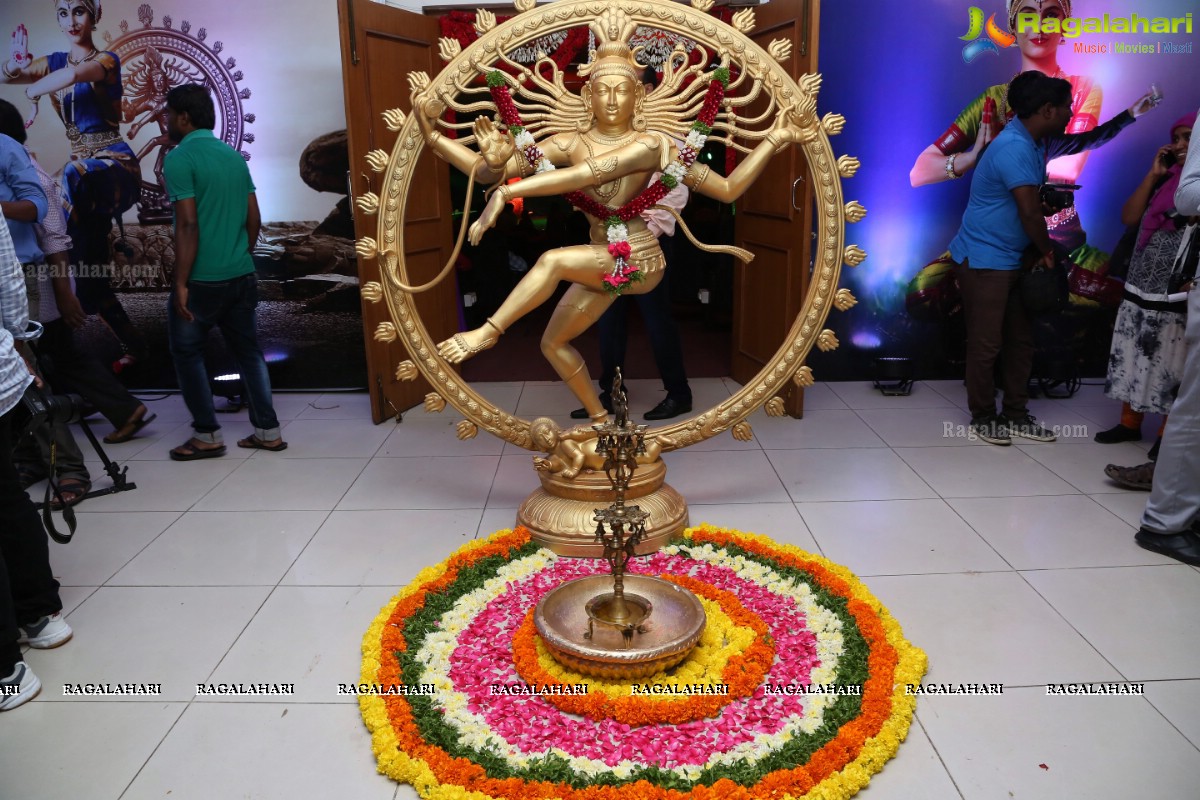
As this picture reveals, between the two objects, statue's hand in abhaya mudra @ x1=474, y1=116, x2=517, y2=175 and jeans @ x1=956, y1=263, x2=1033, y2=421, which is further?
jeans @ x1=956, y1=263, x2=1033, y2=421

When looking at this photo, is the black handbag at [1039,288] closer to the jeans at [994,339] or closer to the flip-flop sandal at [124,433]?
the jeans at [994,339]

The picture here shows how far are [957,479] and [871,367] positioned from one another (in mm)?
1849

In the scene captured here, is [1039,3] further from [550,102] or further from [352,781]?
[352,781]

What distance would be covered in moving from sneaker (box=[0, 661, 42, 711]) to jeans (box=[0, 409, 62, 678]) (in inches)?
0.9

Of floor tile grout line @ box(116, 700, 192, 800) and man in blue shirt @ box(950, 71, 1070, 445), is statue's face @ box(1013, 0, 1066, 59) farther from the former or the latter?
floor tile grout line @ box(116, 700, 192, 800)

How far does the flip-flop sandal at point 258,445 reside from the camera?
16.0ft

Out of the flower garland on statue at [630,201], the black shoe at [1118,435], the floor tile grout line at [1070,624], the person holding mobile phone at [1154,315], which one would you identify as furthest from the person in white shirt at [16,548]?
the black shoe at [1118,435]

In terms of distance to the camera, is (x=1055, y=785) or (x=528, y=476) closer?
(x=1055, y=785)

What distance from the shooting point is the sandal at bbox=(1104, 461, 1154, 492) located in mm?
4125

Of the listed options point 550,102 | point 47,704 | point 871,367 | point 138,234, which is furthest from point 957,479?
point 138,234

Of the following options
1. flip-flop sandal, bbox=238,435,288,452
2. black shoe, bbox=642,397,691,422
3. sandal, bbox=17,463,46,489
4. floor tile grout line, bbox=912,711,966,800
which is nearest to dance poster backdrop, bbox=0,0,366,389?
flip-flop sandal, bbox=238,435,288,452

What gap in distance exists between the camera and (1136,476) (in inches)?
164

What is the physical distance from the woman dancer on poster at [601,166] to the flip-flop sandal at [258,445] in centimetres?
181

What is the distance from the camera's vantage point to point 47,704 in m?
2.71
